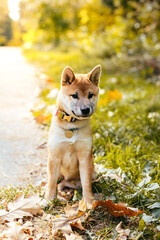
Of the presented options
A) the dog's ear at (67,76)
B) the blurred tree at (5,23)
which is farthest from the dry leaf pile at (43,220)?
the blurred tree at (5,23)

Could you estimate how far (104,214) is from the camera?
7.41ft

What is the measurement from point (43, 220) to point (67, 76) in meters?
1.23

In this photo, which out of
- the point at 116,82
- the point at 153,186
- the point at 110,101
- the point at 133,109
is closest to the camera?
the point at 153,186

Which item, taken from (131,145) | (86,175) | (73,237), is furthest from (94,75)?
(73,237)

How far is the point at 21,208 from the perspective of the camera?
2221mm

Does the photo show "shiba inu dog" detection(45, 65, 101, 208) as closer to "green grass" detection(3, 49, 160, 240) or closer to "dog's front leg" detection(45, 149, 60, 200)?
"dog's front leg" detection(45, 149, 60, 200)

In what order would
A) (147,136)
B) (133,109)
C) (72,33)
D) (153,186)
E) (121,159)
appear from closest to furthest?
1. (153,186)
2. (121,159)
3. (147,136)
4. (133,109)
5. (72,33)

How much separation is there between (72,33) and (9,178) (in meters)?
12.9

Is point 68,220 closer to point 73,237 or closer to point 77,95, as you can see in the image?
point 73,237

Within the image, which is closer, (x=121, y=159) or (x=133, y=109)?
(x=121, y=159)

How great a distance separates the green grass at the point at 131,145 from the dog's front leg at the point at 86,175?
15 centimetres

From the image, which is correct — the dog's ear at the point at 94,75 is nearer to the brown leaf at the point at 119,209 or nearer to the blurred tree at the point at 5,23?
the brown leaf at the point at 119,209

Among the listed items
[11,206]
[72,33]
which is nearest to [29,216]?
[11,206]

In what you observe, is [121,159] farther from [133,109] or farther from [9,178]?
[133,109]
